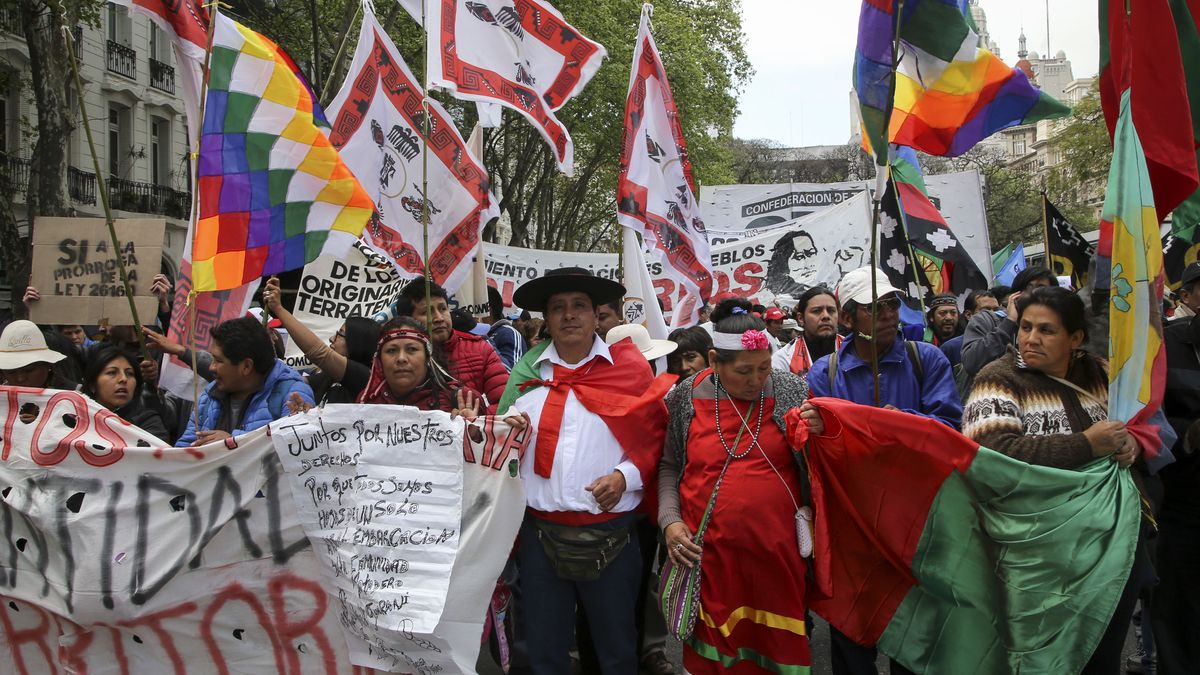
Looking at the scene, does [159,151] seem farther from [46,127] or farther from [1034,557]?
[1034,557]

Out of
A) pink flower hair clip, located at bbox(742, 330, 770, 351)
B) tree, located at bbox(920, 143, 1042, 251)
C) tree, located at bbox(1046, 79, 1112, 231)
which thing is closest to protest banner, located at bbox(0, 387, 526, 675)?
pink flower hair clip, located at bbox(742, 330, 770, 351)

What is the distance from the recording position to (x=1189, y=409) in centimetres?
416

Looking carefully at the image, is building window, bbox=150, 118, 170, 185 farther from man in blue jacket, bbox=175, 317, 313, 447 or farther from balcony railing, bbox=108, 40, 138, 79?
man in blue jacket, bbox=175, 317, 313, 447

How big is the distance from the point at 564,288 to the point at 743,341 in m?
0.80

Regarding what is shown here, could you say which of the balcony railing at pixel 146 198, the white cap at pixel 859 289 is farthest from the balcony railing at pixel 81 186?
the white cap at pixel 859 289

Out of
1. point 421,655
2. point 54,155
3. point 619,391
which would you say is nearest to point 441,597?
point 421,655

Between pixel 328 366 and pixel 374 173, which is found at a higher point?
pixel 374 173

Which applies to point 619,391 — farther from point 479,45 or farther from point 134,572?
point 479,45

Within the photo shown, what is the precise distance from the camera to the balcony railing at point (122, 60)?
26.3 meters

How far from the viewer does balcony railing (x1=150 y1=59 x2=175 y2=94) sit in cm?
2811

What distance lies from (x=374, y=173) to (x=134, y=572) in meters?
3.47

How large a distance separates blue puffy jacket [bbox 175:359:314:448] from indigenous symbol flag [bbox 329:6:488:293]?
176 cm

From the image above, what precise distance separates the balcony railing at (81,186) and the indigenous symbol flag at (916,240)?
21782mm

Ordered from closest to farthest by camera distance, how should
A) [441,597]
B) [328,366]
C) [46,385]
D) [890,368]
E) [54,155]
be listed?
[441,597]
[890,368]
[328,366]
[46,385]
[54,155]
